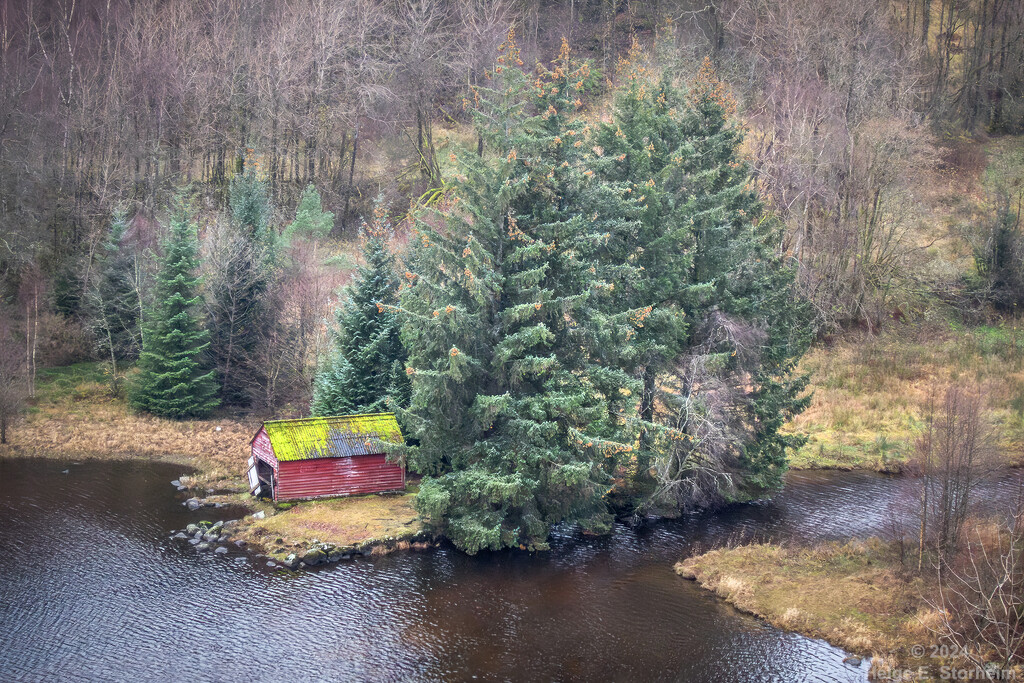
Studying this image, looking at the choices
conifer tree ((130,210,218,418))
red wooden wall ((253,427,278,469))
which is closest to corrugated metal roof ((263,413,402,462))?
red wooden wall ((253,427,278,469))

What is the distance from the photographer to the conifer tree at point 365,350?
32938mm

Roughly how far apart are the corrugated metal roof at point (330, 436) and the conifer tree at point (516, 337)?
237 cm

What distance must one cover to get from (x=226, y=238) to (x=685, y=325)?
70.3 ft

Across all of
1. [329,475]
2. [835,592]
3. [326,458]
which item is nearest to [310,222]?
[326,458]

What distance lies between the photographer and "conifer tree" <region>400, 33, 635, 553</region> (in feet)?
85.0

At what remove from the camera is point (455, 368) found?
25.6 m

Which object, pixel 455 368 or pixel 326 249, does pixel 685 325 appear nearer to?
pixel 455 368

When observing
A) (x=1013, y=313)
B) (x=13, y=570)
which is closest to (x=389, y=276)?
(x=13, y=570)

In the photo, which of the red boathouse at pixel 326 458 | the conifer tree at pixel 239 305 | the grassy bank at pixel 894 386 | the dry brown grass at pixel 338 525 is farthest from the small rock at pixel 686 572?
the conifer tree at pixel 239 305

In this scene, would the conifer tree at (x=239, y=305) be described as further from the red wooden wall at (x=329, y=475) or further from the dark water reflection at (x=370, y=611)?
the dark water reflection at (x=370, y=611)

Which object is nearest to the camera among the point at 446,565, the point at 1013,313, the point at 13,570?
the point at 13,570

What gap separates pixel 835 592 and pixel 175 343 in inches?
1132

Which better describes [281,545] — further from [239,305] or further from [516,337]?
[239,305]

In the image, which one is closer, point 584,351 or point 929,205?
point 584,351
